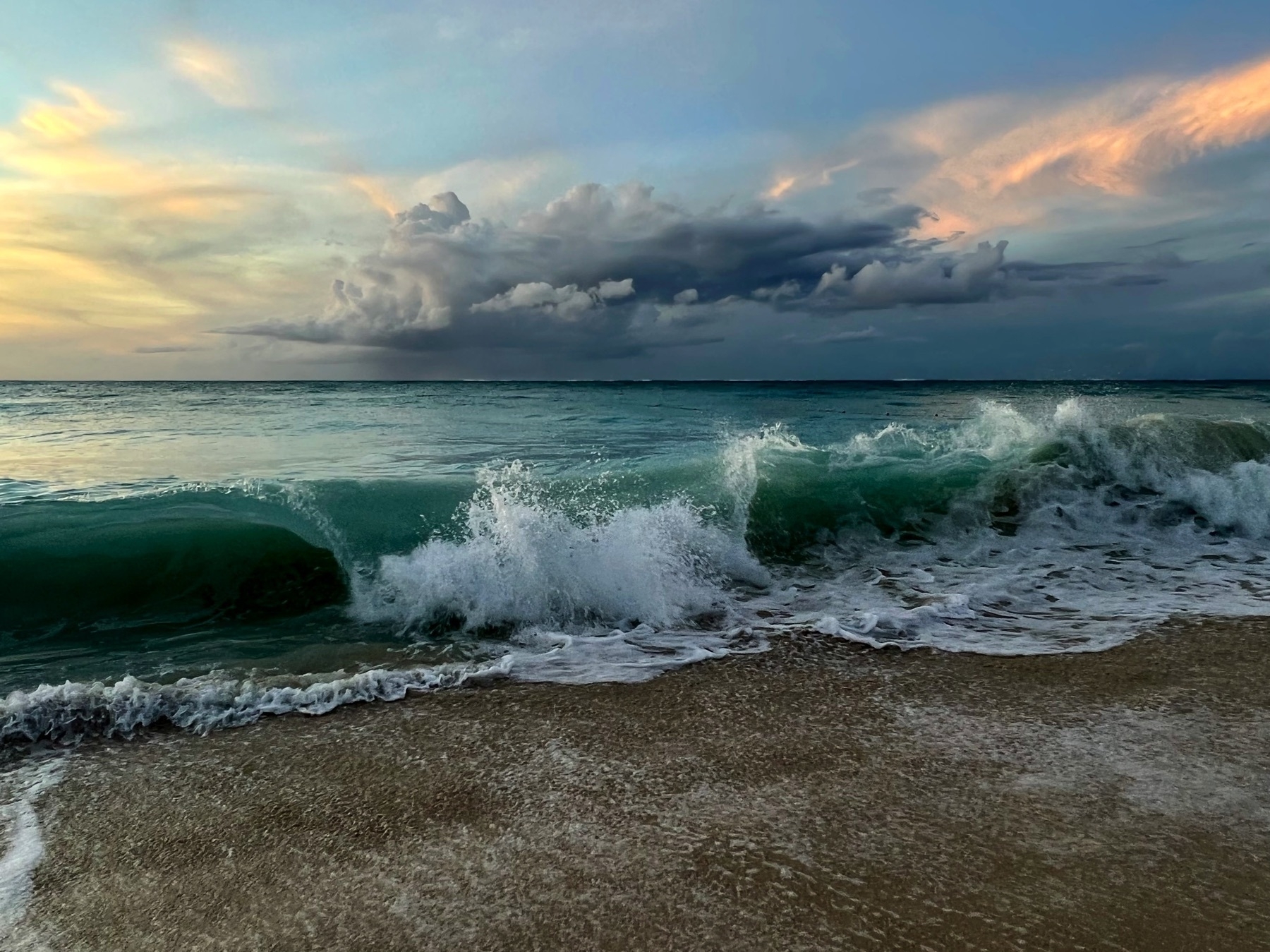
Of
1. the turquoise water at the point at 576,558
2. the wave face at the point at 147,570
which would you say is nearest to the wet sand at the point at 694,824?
the turquoise water at the point at 576,558

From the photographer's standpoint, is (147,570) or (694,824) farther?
(147,570)

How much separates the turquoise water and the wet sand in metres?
0.70

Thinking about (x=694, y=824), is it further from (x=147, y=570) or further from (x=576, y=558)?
(x=147, y=570)

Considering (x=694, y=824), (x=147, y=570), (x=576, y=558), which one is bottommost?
(x=694, y=824)

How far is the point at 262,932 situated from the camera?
2230 mm

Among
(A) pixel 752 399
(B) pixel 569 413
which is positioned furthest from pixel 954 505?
(A) pixel 752 399

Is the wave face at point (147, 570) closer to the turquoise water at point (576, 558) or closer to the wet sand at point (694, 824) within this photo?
the turquoise water at point (576, 558)

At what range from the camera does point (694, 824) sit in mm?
2707

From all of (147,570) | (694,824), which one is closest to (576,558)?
(694,824)

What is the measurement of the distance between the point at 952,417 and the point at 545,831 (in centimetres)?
2839

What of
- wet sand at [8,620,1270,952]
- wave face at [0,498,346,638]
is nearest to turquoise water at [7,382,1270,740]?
wave face at [0,498,346,638]

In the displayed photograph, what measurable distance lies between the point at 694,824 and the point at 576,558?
3345 millimetres

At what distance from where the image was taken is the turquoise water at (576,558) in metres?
4.66

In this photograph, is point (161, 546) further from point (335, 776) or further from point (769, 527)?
point (769, 527)
